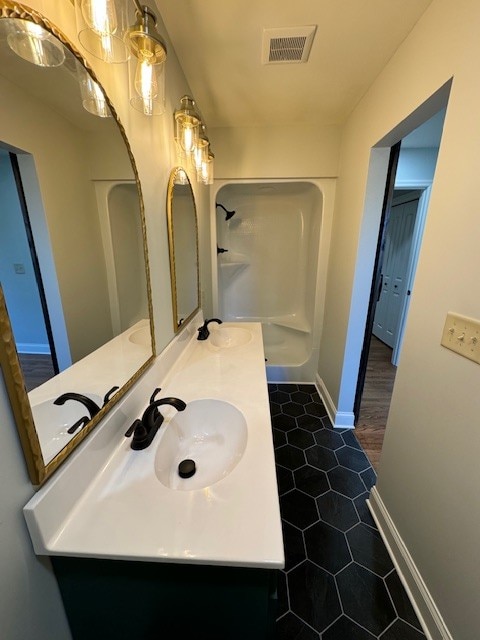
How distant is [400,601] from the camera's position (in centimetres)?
108

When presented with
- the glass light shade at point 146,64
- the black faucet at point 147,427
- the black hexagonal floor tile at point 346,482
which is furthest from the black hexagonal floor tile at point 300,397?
the glass light shade at point 146,64

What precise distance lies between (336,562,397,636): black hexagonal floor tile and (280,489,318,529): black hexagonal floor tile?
0.25m

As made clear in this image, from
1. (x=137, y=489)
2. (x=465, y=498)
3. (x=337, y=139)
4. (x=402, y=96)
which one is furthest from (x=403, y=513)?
(x=337, y=139)

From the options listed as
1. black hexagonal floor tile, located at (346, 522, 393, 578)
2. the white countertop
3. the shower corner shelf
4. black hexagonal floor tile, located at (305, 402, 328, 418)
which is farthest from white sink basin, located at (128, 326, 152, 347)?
the shower corner shelf

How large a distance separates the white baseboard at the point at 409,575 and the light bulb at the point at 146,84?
2.08 m

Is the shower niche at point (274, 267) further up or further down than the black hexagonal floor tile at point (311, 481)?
further up

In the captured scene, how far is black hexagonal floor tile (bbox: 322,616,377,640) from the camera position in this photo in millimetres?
983

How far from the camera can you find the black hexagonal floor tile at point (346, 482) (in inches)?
61.3

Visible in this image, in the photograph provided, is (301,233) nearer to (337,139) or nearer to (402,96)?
(337,139)

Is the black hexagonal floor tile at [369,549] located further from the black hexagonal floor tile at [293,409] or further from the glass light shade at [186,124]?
the glass light shade at [186,124]

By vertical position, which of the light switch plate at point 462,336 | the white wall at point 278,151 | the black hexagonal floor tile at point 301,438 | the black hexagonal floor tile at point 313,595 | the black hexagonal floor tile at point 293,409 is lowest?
the black hexagonal floor tile at point 313,595

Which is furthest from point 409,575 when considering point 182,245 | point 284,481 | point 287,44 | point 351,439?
point 287,44

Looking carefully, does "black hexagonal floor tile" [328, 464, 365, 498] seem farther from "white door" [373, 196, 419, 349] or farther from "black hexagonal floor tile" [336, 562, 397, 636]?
"white door" [373, 196, 419, 349]

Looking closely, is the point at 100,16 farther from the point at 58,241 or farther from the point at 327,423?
the point at 327,423
